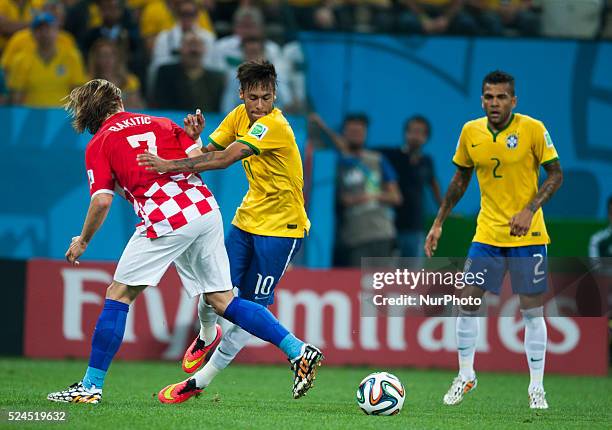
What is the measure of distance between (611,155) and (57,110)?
7113mm

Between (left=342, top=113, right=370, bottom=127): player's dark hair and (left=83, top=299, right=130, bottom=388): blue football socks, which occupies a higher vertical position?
(left=342, top=113, right=370, bottom=127): player's dark hair

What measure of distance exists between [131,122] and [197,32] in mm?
6529

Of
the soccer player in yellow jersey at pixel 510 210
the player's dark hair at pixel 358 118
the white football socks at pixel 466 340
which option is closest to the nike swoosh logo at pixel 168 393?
the soccer player in yellow jersey at pixel 510 210

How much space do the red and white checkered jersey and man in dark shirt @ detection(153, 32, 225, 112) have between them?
19.4 feet

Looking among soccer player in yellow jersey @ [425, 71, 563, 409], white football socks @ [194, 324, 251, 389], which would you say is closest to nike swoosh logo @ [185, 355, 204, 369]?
white football socks @ [194, 324, 251, 389]

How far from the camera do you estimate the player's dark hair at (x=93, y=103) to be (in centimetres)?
723

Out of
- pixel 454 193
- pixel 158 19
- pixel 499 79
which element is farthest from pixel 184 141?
pixel 158 19

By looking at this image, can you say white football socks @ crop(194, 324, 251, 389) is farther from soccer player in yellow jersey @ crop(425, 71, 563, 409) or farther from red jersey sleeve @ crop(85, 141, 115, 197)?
soccer player in yellow jersey @ crop(425, 71, 563, 409)

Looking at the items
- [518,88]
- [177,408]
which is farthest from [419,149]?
[177,408]

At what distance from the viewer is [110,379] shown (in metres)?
9.71

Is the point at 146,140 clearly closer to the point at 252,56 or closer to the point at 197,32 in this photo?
the point at 252,56

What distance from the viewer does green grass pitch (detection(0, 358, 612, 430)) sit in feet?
21.6

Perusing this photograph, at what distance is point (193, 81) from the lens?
1319 cm

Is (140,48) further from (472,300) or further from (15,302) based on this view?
(472,300)
